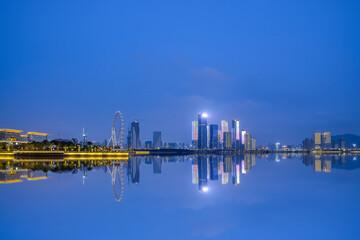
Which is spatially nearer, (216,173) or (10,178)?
(10,178)

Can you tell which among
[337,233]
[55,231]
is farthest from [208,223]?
[55,231]

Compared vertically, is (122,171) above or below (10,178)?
below

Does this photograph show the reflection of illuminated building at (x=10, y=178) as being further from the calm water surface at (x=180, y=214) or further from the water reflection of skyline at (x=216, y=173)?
the water reflection of skyline at (x=216, y=173)

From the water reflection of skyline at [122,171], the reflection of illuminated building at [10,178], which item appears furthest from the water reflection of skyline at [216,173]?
the reflection of illuminated building at [10,178]

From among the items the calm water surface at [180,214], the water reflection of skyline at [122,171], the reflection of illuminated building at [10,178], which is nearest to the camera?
the calm water surface at [180,214]

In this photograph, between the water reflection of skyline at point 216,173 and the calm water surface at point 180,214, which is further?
the water reflection of skyline at point 216,173

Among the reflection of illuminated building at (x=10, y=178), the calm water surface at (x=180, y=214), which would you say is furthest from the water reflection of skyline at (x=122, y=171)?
the calm water surface at (x=180, y=214)

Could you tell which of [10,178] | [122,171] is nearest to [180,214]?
[10,178]

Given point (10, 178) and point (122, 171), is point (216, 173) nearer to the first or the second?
point (122, 171)

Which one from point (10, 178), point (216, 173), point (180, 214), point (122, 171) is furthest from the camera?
point (122, 171)

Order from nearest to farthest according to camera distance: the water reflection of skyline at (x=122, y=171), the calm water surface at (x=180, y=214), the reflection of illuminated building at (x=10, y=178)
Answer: the calm water surface at (x=180, y=214) < the reflection of illuminated building at (x=10, y=178) < the water reflection of skyline at (x=122, y=171)

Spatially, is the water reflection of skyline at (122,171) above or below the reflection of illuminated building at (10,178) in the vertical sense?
below

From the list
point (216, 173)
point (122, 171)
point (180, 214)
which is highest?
point (180, 214)

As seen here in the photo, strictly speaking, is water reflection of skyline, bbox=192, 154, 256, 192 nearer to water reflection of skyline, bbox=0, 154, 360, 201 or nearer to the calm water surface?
water reflection of skyline, bbox=0, 154, 360, 201
